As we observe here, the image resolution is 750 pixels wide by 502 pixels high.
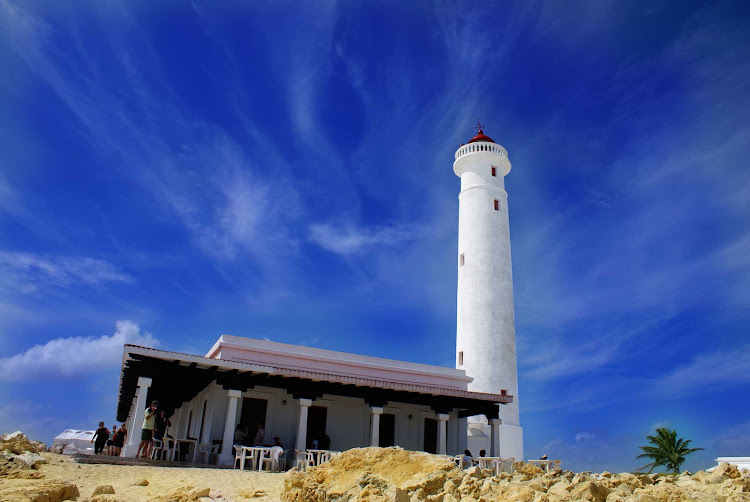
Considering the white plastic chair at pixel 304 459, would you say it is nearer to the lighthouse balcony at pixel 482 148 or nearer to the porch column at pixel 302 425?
the porch column at pixel 302 425

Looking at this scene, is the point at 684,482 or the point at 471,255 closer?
the point at 684,482

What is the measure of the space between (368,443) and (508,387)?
26.8 ft

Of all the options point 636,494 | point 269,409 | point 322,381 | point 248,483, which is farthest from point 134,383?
point 636,494

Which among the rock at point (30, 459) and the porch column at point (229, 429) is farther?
the porch column at point (229, 429)

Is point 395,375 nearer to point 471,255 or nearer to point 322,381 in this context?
point 322,381

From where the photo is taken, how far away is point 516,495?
689 cm

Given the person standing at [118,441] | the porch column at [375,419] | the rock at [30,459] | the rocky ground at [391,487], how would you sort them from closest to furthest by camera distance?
the rocky ground at [391,487]
the rock at [30,459]
the porch column at [375,419]
the person standing at [118,441]

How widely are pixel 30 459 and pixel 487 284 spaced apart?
746 inches

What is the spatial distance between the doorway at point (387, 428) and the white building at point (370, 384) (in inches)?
1.3

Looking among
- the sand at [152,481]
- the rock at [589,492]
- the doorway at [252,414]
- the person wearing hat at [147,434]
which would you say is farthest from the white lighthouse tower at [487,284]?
the rock at [589,492]

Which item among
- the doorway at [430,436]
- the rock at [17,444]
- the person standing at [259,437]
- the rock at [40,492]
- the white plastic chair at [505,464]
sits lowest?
the rock at [40,492]

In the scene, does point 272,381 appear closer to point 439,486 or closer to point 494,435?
point 494,435

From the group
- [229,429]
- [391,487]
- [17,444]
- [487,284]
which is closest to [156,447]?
[229,429]

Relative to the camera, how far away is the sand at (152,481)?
8555 millimetres
